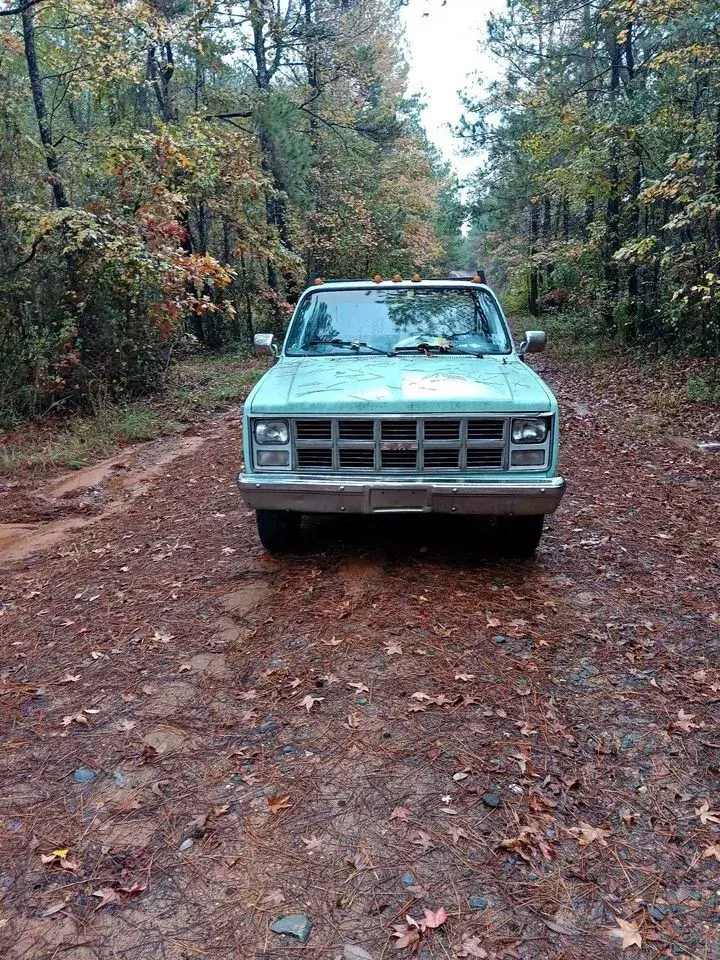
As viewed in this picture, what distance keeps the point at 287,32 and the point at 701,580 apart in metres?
18.0

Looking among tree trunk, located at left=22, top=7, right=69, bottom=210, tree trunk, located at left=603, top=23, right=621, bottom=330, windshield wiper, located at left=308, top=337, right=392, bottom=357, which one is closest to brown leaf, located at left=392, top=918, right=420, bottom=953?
windshield wiper, located at left=308, top=337, right=392, bottom=357

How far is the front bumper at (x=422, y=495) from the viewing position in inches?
169

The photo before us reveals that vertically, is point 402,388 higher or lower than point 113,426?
higher

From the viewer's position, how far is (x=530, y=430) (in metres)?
4.35

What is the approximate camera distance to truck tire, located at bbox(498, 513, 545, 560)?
4.77 metres

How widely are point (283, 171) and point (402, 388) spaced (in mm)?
15417

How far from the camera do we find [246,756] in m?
3.04

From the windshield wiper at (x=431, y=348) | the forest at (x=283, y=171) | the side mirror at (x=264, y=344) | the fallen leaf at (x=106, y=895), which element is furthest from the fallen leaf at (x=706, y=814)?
the forest at (x=283, y=171)

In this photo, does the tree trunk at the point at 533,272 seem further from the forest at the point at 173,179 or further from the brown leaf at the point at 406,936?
the brown leaf at the point at 406,936

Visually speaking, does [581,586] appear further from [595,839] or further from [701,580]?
[595,839]

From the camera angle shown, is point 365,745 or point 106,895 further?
point 365,745

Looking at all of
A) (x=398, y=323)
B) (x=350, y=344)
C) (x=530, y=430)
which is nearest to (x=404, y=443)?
(x=530, y=430)

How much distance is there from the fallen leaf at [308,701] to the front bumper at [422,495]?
134cm

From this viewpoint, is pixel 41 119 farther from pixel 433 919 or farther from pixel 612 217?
pixel 612 217
